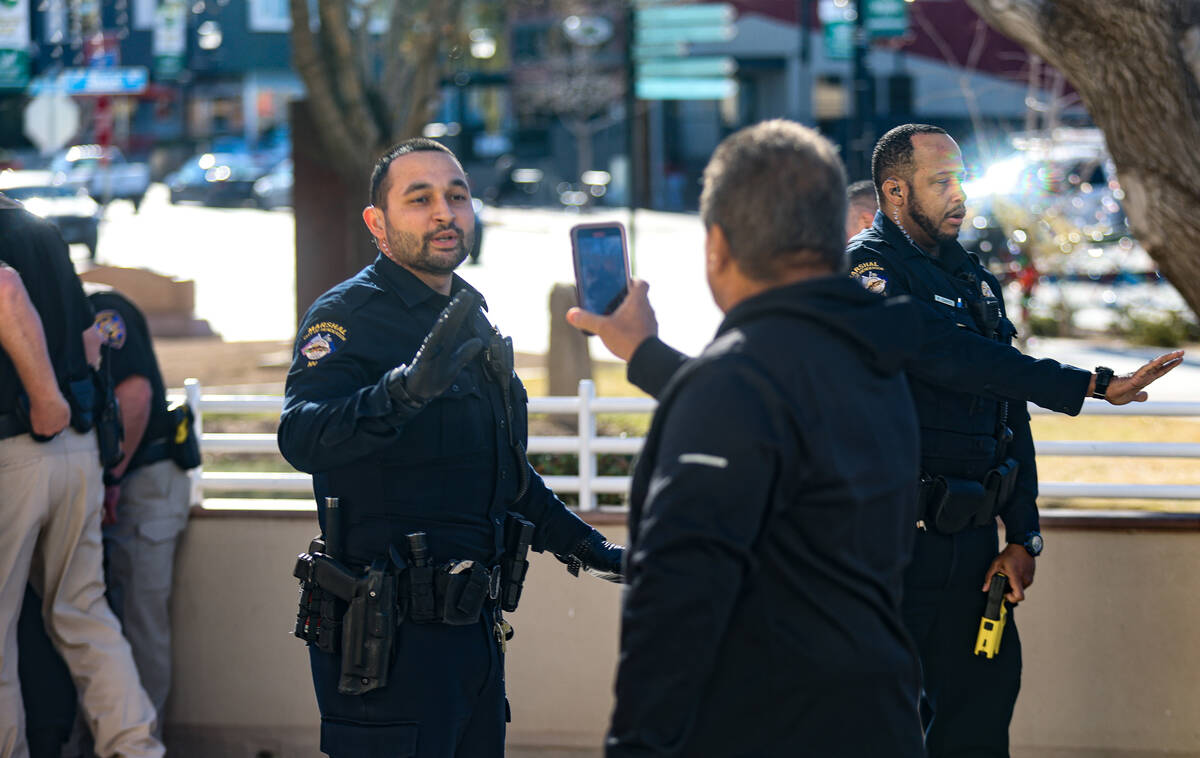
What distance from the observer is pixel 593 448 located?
534 centimetres

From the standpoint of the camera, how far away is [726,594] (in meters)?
2.15

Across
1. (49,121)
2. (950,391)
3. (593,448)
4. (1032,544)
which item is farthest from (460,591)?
(49,121)

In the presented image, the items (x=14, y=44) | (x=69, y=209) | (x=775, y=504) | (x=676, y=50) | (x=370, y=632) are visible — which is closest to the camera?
(x=775, y=504)

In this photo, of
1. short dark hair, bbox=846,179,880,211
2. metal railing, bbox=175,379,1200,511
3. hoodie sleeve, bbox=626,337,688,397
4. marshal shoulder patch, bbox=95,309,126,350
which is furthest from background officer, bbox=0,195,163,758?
short dark hair, bbox=846,179,880,211

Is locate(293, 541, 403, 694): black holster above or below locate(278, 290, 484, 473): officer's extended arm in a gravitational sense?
below

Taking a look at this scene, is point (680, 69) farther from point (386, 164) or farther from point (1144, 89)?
point (386, 164)

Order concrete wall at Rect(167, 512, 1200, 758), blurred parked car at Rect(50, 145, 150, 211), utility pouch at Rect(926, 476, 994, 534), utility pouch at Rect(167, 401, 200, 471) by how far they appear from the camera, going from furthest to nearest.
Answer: blurred parked car at Rect(50, 145, 150, 211)
utility pouch at Rect(167, 401, 200, 471)
concrete wall at Rect(167, 512, 1200, 758)
utility pouch at Rect(926, 476, 994, 534)

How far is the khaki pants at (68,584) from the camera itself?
439cm

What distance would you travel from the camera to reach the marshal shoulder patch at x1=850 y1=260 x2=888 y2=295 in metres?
3.71

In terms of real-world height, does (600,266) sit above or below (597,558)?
above

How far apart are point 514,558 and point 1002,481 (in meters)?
1.35

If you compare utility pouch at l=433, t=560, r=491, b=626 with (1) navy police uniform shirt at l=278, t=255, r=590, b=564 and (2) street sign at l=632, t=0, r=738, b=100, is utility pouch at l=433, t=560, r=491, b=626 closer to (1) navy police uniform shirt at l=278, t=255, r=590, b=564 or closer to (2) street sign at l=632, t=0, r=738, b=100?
(1) navy police uniform shirt at l=278, t=255, r=590, b=564

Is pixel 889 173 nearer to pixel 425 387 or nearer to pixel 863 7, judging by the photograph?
pixel 425 387

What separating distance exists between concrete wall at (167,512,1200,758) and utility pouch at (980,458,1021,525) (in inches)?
45.6
